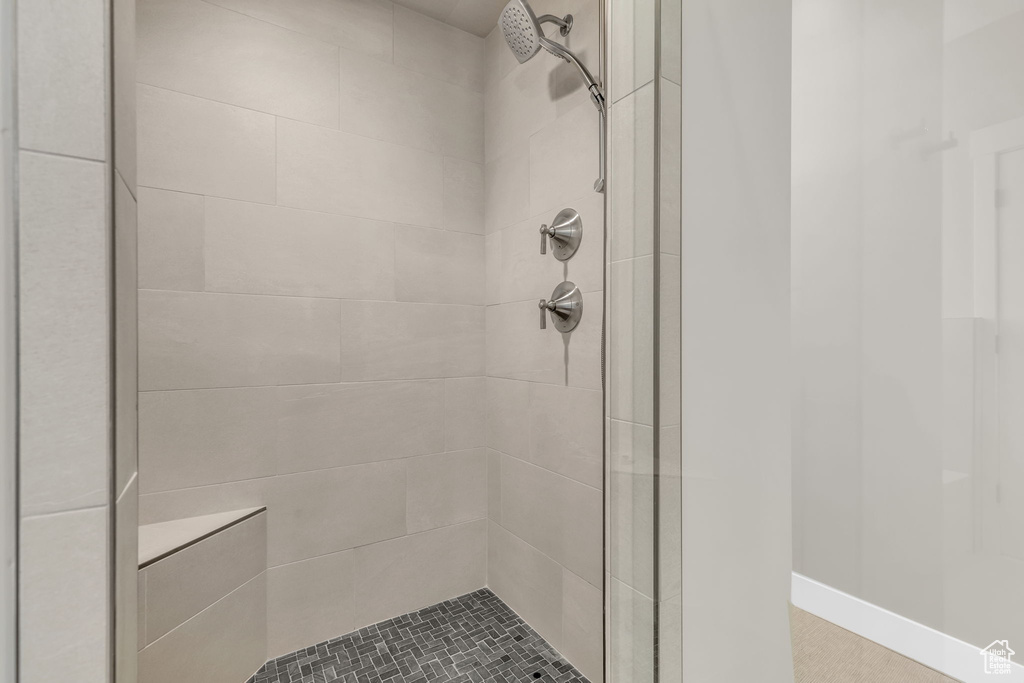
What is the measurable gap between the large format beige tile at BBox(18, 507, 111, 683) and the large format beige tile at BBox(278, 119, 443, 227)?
1.15 meters

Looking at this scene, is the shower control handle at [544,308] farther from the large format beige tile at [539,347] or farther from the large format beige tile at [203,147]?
the large format beige tile at [203,147]

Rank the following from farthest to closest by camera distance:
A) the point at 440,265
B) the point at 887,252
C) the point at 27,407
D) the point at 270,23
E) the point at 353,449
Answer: the point at 440,265 → the point at 353,449 → the point at 270,23 → the point at 887,252 → the point at 27,407

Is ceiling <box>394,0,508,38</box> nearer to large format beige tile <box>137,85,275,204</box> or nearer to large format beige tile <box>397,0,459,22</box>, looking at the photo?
large format beige tile <box>397,0,459,22</box>

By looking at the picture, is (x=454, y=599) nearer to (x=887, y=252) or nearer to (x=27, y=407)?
(x=27, y=407)

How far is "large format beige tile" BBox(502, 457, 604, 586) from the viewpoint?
129 centimetres

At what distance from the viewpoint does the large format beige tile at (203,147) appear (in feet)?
3.95

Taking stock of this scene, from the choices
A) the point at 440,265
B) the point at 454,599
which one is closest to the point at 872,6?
the point at 440,265

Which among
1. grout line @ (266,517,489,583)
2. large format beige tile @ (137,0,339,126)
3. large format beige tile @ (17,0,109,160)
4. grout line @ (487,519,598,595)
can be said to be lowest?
grout line @ (487,519,598,595)

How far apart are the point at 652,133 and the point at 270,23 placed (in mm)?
1351

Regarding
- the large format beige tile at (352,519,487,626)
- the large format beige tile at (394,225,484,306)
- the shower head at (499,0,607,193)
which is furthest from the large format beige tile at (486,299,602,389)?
the large format beige tile at (352,519,487,626)

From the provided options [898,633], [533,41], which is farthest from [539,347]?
[898,633]

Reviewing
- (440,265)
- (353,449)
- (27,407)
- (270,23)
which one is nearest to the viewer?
(27,407)

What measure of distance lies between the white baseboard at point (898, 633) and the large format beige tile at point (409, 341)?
124 cm

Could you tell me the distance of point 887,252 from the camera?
0.52 m
